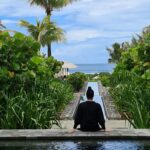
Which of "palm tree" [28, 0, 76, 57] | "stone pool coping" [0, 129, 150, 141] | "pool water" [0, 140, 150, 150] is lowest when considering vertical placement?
"pool water" [0, 140, 150, 150]

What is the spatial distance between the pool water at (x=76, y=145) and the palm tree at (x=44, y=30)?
3253cm

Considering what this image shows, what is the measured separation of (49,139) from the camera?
29.2 ft

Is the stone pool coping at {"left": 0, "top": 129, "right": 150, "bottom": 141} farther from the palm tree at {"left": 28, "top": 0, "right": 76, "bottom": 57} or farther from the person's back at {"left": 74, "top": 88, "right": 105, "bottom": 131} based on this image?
the palm tree at {"left": 28, "top": 0, "right": 76, "bottom": 57}

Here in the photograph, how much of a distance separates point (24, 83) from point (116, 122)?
3445mm

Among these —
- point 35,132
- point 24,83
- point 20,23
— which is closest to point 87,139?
point 35,132

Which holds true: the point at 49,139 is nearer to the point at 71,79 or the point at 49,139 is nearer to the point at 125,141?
the point at 125,141

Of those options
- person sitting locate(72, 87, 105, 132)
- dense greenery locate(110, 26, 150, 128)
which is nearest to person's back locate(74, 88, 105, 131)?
person sitting locate(72, 87, 105, 132)

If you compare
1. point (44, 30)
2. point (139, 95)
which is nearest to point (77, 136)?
point (139, 95)

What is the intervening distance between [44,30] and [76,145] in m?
35.1

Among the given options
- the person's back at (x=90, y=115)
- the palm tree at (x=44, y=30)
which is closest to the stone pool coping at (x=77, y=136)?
the person's back at (x=90, y=115)

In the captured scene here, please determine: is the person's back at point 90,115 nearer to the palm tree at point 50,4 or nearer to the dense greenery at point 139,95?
the dense greenery at point 139,95

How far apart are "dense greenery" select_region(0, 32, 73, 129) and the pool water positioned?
2397 mm

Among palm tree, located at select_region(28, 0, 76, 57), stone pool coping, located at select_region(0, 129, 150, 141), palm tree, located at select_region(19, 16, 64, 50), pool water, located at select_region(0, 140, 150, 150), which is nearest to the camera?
pool water, located at select_region(0, 140, 150, 150)

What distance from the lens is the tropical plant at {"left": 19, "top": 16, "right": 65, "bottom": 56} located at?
41.9 meters
